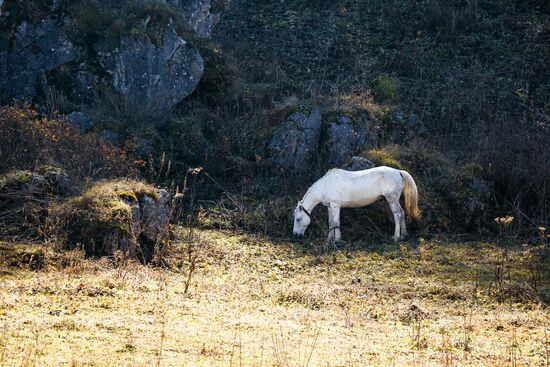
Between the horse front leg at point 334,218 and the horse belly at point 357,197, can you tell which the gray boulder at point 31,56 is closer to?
the horse front leg at point 334,218

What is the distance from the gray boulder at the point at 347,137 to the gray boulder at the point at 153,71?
3825 mm

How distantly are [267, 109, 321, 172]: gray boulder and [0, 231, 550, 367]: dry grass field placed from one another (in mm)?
3533

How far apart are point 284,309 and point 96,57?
10.7m

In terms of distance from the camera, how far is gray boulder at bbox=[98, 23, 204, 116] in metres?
18.0

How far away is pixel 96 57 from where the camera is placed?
1795 centimetres

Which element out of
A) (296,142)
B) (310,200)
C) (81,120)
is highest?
(81,120)

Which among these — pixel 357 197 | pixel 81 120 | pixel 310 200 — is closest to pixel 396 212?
pixel 357 197

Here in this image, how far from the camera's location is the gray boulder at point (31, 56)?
57.0 ft

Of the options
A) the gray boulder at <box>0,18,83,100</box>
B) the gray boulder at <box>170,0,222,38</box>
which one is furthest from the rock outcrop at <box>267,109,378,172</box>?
the gray boulder at <box>0,18,83,100</box>

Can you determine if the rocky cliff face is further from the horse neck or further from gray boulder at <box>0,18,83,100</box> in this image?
the horse neck

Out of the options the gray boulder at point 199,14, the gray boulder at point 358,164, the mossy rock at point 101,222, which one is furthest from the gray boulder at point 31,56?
the gray boulder at point 358,164

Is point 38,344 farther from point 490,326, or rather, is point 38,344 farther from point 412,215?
point 412,215

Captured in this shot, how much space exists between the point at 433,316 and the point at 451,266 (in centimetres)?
331

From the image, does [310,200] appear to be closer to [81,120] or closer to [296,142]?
[296,142]
